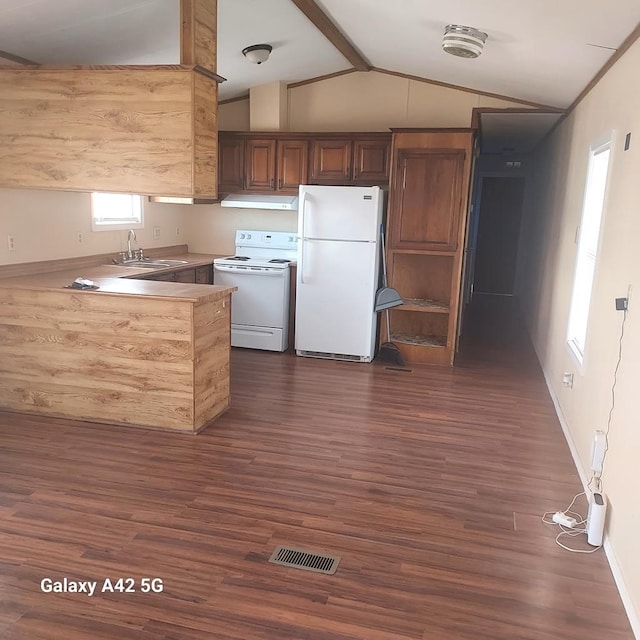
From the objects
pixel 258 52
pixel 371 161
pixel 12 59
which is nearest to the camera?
pixel 12 59

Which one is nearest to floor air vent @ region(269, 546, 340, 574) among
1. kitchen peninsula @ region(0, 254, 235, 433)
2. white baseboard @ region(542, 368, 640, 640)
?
white baseboard @ region(542, 368, 640, 640)

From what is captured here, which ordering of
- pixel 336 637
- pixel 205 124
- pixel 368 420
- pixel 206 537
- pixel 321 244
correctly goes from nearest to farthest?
pixel 336 637, pixel 206 537, pixel 205 124, pixel 368 420, pixel 321 244

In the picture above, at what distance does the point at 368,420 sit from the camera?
4.03 metres

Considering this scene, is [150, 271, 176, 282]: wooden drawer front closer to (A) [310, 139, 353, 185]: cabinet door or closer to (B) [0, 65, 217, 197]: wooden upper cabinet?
(B) [0, 65, 217, 197]: wooden upper cabinet

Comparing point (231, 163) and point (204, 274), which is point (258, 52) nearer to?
point (231, 163)

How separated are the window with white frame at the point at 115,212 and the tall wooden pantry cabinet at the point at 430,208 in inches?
93.4

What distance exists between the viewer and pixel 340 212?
5.26m

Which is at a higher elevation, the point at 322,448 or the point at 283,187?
the point at 283,187

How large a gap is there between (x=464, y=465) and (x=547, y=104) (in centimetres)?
366

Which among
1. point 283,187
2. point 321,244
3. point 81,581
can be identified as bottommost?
point 81,581

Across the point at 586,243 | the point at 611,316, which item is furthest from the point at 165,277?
the point at 611,316

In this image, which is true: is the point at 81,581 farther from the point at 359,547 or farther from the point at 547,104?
the point at 547,104

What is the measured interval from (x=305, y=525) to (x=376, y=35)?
3.62m

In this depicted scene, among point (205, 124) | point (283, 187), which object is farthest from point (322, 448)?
point (283, 187)
